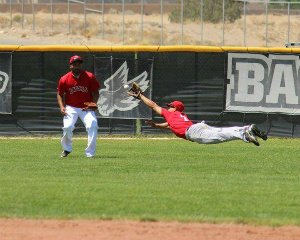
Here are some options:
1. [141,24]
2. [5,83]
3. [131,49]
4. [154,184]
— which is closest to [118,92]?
[131,49]

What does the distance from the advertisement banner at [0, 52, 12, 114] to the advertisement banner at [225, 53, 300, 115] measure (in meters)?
5.40

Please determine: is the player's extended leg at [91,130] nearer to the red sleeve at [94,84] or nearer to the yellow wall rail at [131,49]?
the red sleeve at [94,84]

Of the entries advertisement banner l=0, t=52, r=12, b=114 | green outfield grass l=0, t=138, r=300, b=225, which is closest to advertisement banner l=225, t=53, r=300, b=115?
green outfield grass l=0, t=138, r=300, b=225

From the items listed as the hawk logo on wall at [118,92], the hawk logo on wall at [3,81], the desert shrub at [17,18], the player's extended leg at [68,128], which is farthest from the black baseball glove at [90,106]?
the desert shrub at [17,18]

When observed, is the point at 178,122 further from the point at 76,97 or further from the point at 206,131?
the point at 76,97

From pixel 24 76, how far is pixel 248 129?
10.2 metres

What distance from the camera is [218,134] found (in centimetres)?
1622

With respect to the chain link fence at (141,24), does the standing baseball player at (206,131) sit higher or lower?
lower

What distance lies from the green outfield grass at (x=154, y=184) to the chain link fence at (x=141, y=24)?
71.1 ft

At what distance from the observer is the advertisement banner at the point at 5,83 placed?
80.9 ft

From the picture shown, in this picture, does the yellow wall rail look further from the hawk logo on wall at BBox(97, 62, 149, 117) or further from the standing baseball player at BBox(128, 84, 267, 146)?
the standing baseball player at BBox(128, 84, 267, 146)

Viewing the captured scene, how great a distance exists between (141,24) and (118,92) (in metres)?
17.1

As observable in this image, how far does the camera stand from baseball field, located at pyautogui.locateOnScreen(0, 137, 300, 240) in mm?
10422

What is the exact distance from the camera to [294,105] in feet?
80.3
